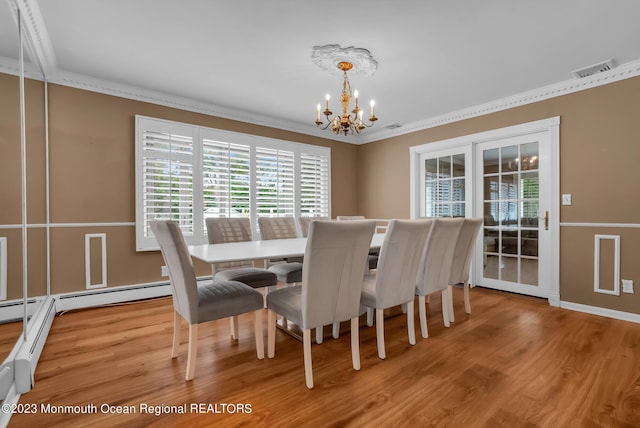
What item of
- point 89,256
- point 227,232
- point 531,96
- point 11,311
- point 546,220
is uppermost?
point 531,96

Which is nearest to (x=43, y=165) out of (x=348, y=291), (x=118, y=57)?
(x=118, y=57)

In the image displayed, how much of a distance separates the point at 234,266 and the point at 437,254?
74.9 inches

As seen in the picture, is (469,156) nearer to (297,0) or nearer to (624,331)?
(624,331)

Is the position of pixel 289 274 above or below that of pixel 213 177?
below

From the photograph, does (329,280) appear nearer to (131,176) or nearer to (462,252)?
(462,252)

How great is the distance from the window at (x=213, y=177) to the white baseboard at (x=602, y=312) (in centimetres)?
341

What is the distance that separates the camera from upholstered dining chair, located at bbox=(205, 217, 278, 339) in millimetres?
2651

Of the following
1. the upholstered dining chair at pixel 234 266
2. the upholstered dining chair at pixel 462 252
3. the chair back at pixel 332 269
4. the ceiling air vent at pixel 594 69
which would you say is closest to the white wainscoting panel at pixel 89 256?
the upholstered dining chair at pixel 234 266

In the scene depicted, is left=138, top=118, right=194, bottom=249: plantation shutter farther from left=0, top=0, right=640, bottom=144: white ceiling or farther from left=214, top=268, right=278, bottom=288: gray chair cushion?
left=214, top=268, right=278, bottom=288: gray chair cushion

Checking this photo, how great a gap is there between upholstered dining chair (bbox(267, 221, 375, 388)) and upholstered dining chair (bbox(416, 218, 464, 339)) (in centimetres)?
77

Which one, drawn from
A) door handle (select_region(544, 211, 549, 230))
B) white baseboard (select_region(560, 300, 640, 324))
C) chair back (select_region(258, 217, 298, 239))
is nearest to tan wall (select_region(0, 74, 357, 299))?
chair back (select_region(258, 217, 298, 239))

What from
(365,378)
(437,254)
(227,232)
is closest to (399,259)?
(437,254)

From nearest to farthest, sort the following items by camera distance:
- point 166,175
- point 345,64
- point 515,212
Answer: point 345,64 < point 166,175 < point 515,212

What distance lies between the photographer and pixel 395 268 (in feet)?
6.99
